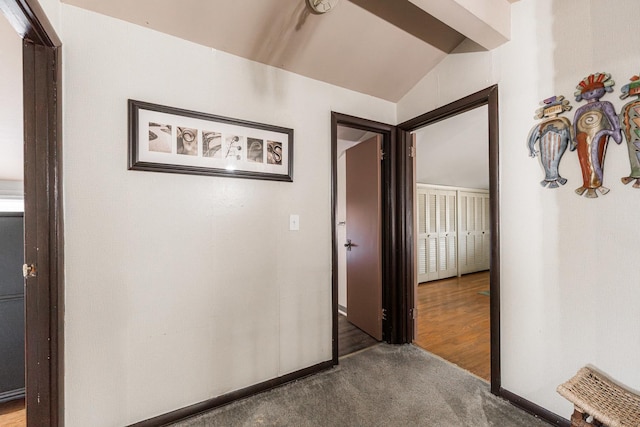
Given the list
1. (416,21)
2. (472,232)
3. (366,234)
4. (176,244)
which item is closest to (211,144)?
(176,244)

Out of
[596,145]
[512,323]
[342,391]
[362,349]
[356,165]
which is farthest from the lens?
[356,165]

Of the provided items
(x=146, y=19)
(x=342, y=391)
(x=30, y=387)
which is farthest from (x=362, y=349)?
(x=146, y=19)

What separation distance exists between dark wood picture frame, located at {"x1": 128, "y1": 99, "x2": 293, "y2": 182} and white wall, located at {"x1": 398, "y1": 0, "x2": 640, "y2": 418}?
145cm

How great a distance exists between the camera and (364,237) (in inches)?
109

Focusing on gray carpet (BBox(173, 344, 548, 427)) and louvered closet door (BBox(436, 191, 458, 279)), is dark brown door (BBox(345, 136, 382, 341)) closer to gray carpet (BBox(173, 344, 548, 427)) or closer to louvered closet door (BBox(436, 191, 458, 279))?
gray carpet (BBox(173, 344, 548, 427))

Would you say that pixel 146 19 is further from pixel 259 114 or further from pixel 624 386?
pixel 624 386

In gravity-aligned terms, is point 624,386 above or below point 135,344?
below

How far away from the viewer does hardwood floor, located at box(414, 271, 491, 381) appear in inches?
90.0

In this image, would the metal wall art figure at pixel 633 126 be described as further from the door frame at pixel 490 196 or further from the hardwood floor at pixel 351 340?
the hardwood floor at pixel 351 340

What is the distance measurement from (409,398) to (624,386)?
40.9 inches

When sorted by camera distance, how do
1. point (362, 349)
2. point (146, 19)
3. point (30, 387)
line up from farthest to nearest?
1. point (362, 349)
2. point (146, 19)
3. point (30, 387)

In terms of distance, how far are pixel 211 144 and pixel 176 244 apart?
2.09 feet

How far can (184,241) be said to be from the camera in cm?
162

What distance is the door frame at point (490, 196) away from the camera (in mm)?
1785
